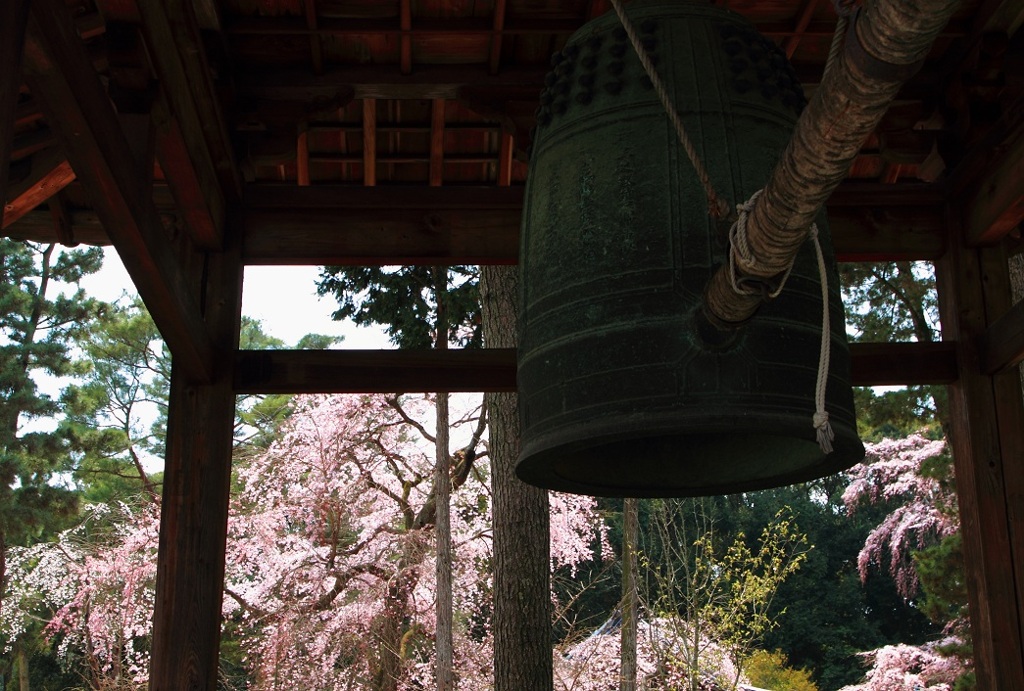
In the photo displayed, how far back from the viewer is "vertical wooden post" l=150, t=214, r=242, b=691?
3598 mm

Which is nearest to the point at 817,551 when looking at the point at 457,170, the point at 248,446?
the point at 248,446

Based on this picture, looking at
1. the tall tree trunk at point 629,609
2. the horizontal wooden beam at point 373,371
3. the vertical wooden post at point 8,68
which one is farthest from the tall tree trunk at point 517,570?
the tall tree trunk at point 629,609

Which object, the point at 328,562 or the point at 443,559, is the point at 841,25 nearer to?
the point at 443,559

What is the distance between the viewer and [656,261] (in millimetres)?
1708

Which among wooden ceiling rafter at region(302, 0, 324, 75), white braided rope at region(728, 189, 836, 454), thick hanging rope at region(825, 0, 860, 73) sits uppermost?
wooden ceiling rafter at region(302, 0, 324, 75)

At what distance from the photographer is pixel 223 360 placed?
12.7ft

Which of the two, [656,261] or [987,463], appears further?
[987,463]

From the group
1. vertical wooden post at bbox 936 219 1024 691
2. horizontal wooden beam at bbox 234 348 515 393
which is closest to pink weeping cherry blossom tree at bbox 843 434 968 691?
vertical wooden post at bbox 936 219 1024 691

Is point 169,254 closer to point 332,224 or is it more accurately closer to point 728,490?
point 332,224

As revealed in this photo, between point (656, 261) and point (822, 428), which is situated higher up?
point (656, 261)

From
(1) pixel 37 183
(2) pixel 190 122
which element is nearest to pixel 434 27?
(2) pixel 190 122

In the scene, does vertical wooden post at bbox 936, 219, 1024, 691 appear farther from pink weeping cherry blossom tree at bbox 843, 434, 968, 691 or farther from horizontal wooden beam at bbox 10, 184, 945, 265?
pink weeping cherry blossom tree at bbox 843, 434, 968, 691

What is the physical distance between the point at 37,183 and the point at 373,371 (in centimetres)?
147

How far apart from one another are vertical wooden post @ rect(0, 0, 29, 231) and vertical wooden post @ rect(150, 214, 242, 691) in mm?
1932
